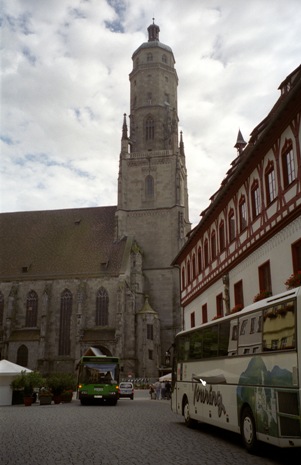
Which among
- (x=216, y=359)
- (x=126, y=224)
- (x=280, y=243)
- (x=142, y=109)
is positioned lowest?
(x=216, y=359)

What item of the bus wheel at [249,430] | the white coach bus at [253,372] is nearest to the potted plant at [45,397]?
the white coach bus at [253,372]

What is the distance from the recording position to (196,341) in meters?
15.3

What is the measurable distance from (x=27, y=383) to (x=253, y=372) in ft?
68.3

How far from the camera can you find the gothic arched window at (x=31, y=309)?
5544 cm

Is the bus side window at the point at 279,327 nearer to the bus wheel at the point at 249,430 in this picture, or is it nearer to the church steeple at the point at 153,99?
the bus wheel at the point at 249,430

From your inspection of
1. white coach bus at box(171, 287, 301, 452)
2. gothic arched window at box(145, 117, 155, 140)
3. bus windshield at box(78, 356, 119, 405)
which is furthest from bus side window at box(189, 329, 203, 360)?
gothic arched window at box(145, 117, 155, 140)

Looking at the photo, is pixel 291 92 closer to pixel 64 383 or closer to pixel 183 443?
pixel 183 443

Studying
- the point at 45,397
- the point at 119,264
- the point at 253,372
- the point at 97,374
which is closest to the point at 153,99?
the point at 119,264

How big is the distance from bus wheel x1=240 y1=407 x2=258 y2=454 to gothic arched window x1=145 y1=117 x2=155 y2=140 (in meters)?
53.3

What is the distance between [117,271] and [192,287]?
24.1 meters

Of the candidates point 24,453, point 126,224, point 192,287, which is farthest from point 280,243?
point 126,224

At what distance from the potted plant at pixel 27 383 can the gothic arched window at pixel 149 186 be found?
3266 centimetres

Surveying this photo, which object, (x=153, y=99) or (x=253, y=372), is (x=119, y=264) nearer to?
→ (x=153, y=99)

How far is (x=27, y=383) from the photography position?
2855cm
